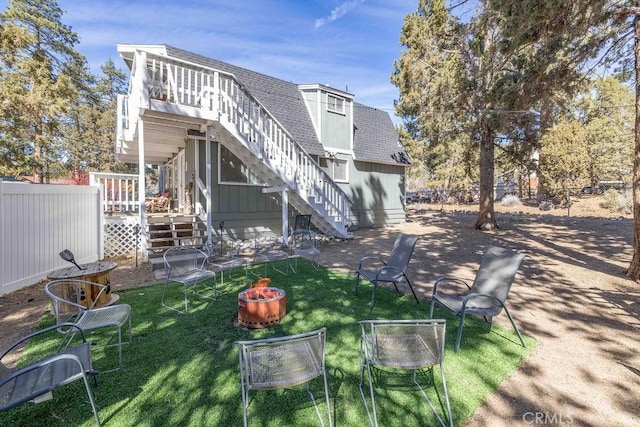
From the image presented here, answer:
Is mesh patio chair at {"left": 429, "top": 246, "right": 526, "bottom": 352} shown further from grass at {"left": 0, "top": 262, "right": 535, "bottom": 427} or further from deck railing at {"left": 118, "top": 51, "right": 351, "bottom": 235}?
deck railing at {"left": 118, "top": 51, "right": 351, "bottom": 235}

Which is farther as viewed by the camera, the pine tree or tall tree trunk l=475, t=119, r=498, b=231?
the pine tree

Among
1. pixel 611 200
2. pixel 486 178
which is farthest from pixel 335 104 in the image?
pixel 611 200

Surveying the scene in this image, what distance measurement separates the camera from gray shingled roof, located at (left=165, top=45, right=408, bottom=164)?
428 inches

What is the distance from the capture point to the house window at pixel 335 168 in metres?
12.3

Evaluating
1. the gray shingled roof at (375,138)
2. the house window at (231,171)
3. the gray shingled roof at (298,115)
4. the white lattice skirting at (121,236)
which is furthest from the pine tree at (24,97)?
the gray shingled roof at (375,138)

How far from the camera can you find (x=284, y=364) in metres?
2.31

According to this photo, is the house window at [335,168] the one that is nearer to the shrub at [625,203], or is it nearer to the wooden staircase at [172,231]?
the wooden staircase at [172,231]

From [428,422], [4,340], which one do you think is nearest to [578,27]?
[428,422]

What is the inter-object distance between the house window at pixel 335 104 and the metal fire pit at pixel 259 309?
1009cm

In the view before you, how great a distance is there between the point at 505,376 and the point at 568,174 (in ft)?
60.9

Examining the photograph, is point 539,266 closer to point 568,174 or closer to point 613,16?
point 613,16

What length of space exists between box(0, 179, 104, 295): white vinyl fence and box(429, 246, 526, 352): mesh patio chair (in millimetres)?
6671

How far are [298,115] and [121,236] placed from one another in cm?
735

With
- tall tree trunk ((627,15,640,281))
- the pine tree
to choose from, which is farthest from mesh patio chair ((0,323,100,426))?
the pine tree
